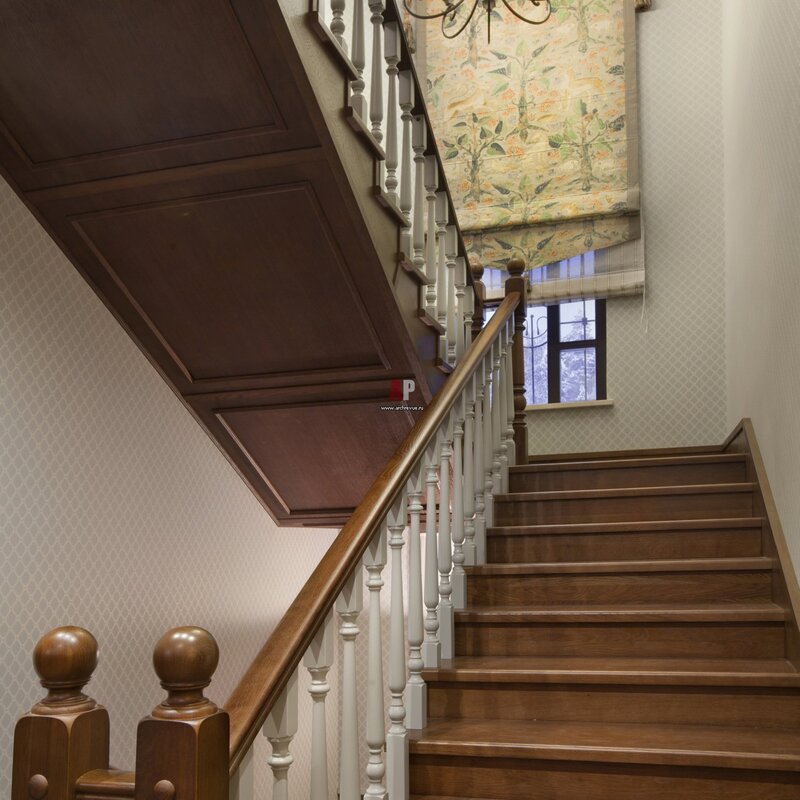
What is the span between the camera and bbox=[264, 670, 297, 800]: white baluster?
1.66 meters

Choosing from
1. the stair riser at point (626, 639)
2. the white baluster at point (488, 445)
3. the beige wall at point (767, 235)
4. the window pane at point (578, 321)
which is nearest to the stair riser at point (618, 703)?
the stair riser at point (626, 639)

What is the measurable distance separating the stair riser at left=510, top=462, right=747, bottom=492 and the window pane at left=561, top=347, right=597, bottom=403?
165 centimetres

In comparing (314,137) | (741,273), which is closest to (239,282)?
(314,137)

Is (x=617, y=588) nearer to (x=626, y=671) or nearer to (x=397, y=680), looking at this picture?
(x=626, y=671)

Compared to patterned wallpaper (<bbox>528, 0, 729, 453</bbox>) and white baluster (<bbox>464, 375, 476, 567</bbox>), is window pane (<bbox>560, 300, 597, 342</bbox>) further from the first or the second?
white baluster (<bbox>464, 375, 476, 567</bbox>)

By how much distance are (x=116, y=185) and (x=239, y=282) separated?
19.4 inches

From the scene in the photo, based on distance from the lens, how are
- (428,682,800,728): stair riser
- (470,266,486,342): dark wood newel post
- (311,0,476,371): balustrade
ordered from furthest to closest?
(470,266,486,342): dark wood newel post < (311,0,476,371): balustrade < (428,682,800,728): stair riser

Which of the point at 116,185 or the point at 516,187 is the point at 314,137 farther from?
the point at 516,187

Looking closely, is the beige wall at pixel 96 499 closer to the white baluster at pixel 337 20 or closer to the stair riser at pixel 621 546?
the white baluster at pixel 337 20

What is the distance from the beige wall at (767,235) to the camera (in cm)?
279

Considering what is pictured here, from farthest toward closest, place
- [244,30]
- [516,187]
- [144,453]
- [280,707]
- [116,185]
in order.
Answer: [516,187] < [144,453] < [116,185] < [244,30] < [280,707]

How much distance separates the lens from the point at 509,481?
3.96 meters

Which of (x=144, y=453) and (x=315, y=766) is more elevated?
(x=144, y=453)

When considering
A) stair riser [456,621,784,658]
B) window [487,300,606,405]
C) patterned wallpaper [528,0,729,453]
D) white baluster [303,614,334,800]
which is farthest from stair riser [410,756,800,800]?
window [487,300,606,405]
